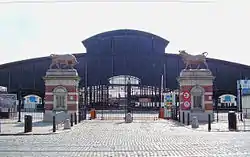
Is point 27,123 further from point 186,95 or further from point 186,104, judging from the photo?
point 186,95

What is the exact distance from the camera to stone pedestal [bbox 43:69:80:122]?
3391 cm

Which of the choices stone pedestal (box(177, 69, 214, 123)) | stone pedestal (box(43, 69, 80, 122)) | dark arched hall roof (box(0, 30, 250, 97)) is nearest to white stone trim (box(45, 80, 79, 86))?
stone pedestal (box(43, 69, 80, 122))

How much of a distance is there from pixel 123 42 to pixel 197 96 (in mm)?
44626

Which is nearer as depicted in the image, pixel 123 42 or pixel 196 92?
pixel 196 92

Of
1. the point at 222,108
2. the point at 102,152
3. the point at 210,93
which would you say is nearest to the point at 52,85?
the point at 210,93

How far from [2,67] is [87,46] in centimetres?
1795

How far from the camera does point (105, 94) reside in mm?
64438

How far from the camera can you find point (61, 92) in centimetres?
3403

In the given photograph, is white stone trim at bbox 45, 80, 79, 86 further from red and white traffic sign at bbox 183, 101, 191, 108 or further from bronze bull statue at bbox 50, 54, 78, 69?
red and white traffic sign at bbox 183, 101, 191, 108

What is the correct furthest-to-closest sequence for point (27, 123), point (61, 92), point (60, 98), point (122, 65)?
point (122, 65) < point (60, 98) < point (61, 92) < point (27, 123)

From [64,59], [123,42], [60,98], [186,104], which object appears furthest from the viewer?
[123,42]

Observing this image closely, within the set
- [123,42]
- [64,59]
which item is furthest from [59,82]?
[123,42]

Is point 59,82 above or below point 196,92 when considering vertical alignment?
above

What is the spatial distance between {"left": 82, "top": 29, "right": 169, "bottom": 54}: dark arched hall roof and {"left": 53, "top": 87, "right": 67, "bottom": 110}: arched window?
140 feet
